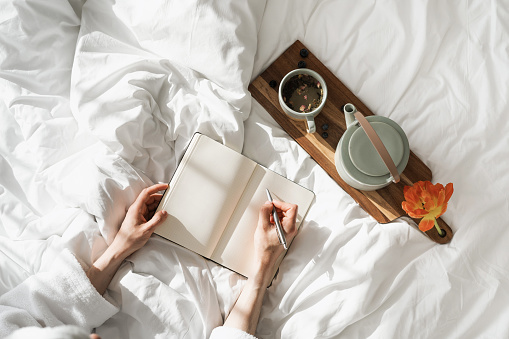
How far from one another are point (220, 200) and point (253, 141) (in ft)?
0.55

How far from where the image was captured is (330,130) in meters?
0.98

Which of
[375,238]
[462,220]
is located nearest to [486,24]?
[462,220]

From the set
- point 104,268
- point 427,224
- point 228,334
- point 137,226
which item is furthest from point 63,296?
point 427,224

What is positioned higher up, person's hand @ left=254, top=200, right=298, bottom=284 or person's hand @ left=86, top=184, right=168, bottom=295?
person's hand @ left=254, top=200, right=298, bottom=284

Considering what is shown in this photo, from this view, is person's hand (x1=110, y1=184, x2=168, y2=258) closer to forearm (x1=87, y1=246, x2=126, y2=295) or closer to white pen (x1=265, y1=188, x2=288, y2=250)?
forearm (x1=87, y1=246, x2=126, y2=295)

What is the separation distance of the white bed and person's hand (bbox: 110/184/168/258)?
0.10 feet

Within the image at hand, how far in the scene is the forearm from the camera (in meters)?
0.90

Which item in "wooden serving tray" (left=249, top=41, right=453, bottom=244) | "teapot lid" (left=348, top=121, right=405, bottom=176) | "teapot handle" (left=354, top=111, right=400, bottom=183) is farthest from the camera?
"wooden serving tray" (left=249, top=41, right=453, bottom=244)

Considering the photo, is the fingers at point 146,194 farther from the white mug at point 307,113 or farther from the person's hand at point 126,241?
the white mug at point 307,113

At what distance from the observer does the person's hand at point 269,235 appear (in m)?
0.91

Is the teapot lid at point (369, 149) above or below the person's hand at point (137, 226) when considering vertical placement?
above

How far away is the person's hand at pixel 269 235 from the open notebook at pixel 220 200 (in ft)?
0.10

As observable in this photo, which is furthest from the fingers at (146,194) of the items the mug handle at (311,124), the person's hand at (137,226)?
the mug handle at (311,124)

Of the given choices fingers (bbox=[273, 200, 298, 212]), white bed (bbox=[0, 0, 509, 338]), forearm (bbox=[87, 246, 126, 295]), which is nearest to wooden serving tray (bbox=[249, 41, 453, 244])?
white bed (bbox=[0, 0, 509, 338])
